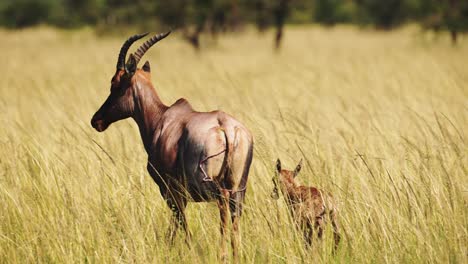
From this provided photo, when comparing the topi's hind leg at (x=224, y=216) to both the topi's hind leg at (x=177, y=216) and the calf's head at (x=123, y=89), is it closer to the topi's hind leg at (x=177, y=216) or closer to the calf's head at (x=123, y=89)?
the topi's hind leg at (x=177, y=216)

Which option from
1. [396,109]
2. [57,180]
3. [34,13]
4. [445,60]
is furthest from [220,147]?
[34,13]

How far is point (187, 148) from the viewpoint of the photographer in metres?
3.19

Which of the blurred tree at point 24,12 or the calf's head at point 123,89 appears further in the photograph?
the blurred tree at point 24,12

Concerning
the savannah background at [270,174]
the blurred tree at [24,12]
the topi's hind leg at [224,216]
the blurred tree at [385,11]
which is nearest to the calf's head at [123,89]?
the savannah background at [270,174]

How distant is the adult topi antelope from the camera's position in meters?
3.10

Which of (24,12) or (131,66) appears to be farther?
(24,12)

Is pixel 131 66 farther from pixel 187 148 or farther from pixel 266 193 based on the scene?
pixel 266 193

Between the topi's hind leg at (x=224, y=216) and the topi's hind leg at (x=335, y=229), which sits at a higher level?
the topi's hind leg at (x=224, y=216)

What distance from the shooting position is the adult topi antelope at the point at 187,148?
3.10 metres

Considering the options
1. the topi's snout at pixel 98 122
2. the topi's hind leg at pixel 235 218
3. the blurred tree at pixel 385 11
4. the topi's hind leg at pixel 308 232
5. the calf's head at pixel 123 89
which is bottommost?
the blurred tree at pixel 385 11

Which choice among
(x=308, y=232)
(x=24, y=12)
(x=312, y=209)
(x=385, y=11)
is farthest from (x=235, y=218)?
(x=385, y=11)

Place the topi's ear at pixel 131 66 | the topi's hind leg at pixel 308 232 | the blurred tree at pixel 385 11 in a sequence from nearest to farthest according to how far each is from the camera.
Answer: the topi's ear at pixel 131 66 < the topi's hind leg at pixel 308 232 < the blurred tree at pixel 385 11

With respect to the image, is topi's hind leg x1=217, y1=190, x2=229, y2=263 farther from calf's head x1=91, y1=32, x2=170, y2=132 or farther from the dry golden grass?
calf's head x1=91, y1=32, x2=170, y2=132

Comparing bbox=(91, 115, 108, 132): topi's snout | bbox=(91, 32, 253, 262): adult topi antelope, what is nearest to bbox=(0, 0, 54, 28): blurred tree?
bbox=(91, 115, 108, 132): topi's snout
